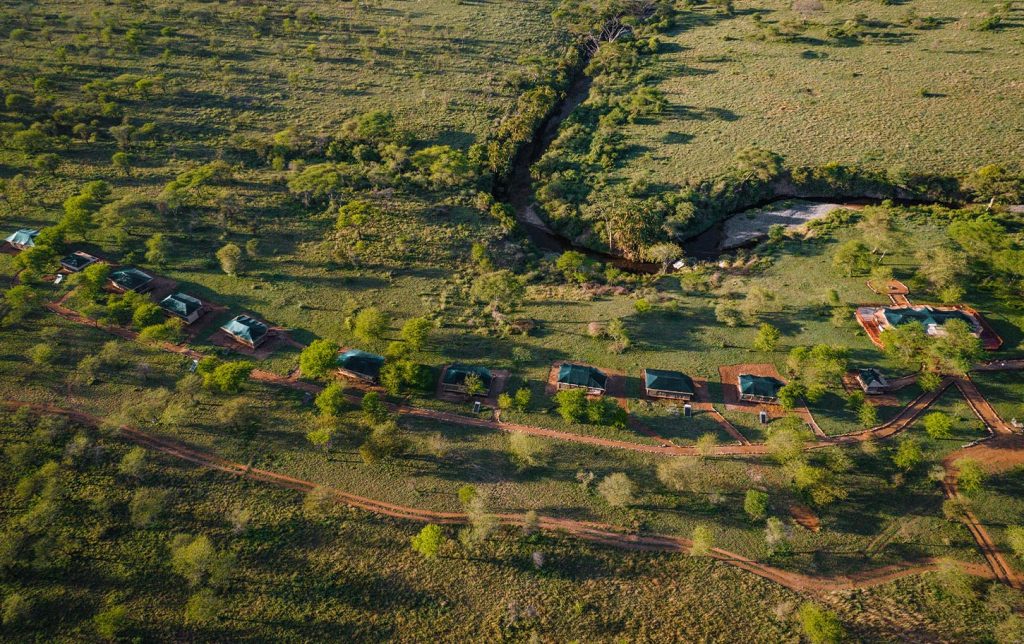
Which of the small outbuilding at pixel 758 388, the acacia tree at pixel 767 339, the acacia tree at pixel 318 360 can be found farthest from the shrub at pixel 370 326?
the acacia tree at pixel 767 339

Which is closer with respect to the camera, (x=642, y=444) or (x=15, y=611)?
(x=15, y=611)

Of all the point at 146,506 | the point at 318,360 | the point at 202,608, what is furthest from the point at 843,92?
the point at 146,506

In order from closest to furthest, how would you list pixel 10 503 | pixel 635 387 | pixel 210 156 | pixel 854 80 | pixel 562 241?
pixel 10 503 → pixel 635 387 → pixel 562 241 → pixel 210 156 → pixel 854 80

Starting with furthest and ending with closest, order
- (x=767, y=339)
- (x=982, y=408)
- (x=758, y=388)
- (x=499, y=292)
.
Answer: (x=499, y=292) → (x=767, y=339) → (x=758, y=388) → (x=982, y=408)

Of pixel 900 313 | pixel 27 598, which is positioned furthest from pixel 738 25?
pixel 27 598

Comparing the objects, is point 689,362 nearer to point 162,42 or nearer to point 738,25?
point 738,25

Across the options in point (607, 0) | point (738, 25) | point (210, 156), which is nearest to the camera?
point (210, 156)

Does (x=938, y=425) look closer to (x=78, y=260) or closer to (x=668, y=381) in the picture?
(x=668, y=381)

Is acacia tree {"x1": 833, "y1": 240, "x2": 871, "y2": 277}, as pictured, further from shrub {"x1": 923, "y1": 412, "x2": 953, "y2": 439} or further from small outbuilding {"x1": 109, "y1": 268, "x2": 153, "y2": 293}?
small outbuilding {"x1": 109, "y1": 268, "x2": 153, "y2": 293}
